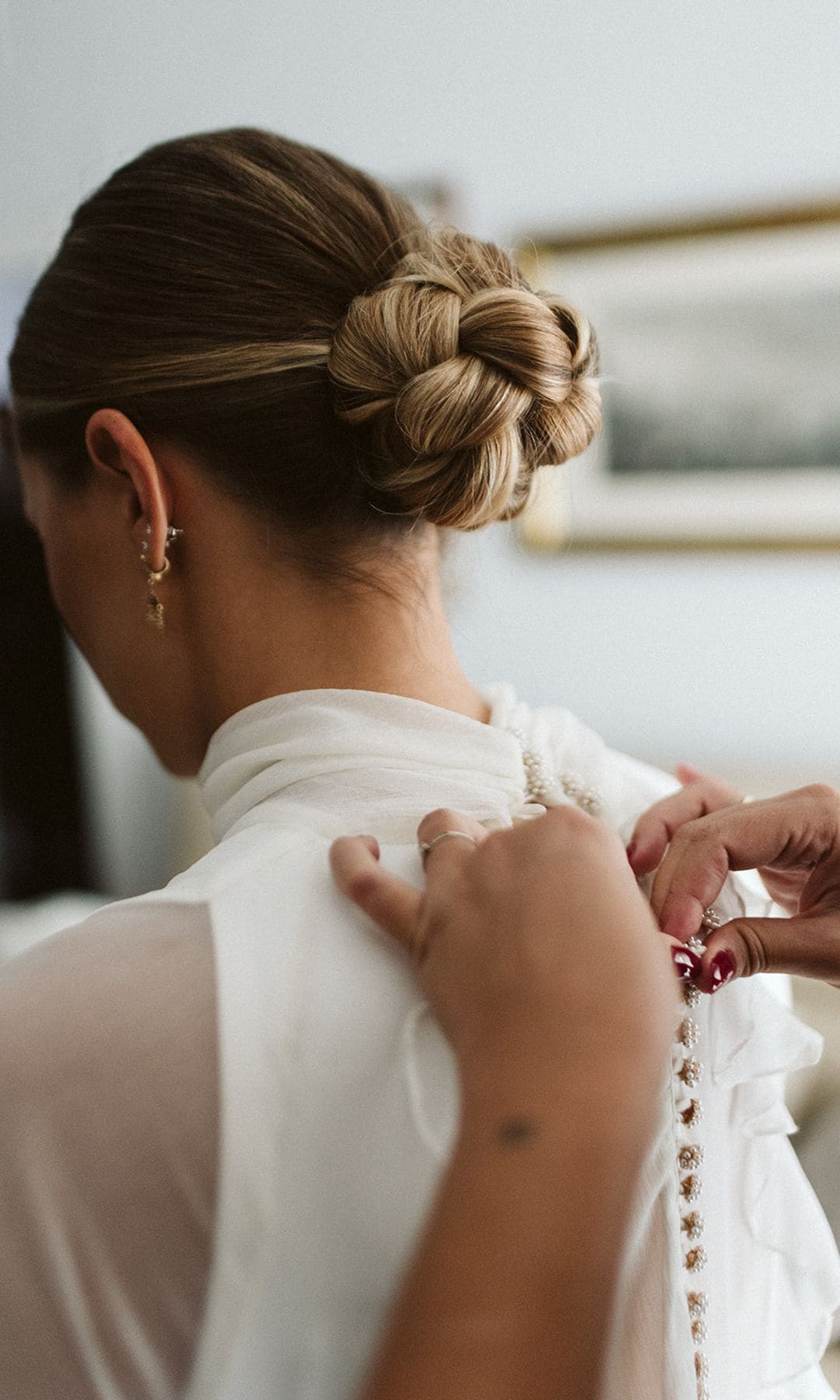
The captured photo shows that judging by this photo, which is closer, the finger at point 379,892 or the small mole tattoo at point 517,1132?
the small mole tattoo at point 517,1132

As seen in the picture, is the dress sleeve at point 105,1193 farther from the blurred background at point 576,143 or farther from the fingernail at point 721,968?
the blurred background at point 576,143

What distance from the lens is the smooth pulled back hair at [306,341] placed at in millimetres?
731

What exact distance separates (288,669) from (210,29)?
229cm

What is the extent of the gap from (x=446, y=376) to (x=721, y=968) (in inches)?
16.0

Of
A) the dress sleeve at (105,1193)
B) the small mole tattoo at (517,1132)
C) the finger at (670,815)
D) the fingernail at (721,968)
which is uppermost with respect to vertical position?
the finger at (670,815)

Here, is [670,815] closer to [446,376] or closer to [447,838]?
[447,838]

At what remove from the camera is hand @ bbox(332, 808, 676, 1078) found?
472 millimetres

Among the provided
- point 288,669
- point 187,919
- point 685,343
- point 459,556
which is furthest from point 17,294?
point 187,919

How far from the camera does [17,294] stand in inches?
118

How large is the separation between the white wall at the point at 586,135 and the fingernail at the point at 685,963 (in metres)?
1.46

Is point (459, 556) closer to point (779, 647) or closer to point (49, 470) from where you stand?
point (49, 470)

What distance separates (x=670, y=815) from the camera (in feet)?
2.52

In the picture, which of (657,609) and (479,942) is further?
(657,609)

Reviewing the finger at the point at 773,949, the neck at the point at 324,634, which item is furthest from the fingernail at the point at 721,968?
the neck at the point at 324,634
